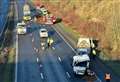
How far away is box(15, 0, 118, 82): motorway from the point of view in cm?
5703

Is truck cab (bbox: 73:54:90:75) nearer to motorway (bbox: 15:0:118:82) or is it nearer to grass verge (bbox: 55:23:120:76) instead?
motorway (bbox: 15:0:118:82)

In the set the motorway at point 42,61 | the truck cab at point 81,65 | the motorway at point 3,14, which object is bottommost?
the motorway at point 3,14

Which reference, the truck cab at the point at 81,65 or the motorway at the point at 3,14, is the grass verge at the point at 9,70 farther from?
the motorway at the point at 3,14

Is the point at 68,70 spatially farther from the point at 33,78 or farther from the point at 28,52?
the point at 28,52

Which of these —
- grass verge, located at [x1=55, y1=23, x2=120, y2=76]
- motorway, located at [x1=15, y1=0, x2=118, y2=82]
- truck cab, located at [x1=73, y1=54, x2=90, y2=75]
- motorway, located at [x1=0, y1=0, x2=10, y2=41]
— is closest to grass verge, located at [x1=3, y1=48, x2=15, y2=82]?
motorway, located at [x1=15, y1=0, x2=118, y2=82]

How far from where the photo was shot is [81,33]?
8631cm

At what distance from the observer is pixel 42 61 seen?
6594cm

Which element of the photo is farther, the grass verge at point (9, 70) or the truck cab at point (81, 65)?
the grass verge at point (9, 70)

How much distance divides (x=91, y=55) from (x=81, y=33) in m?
19.9

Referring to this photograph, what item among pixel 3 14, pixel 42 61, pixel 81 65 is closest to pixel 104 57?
pixel 81 65

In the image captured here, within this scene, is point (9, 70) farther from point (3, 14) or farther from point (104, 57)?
point (3, 14)

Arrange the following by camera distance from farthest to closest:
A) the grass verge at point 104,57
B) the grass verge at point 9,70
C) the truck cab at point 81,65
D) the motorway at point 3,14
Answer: the motorway at point 3,14
the grass verge at point 104,57
the grass verge at point 9,70
the truck cab at point 81,65

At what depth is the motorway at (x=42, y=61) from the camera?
187 ft

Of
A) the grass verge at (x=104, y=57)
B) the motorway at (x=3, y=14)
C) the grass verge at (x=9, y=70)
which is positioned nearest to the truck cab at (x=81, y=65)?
the grass verge at (x=104, y=57)
